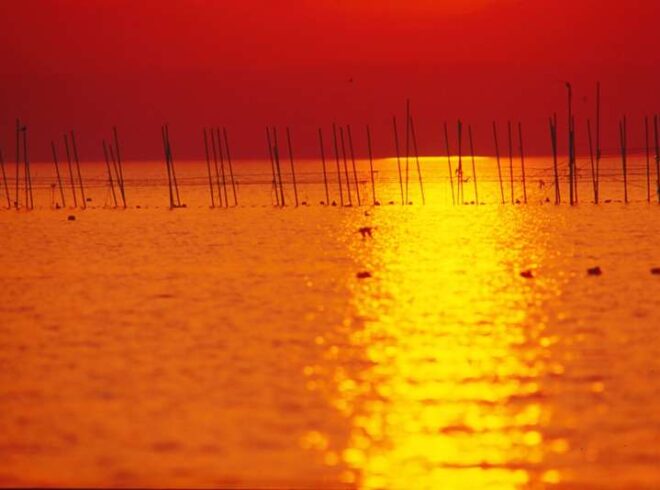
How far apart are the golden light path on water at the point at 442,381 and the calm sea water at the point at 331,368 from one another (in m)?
0.03

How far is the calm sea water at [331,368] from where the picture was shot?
8711 millimetres

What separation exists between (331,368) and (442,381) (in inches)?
51.1

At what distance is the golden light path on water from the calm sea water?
3 cm

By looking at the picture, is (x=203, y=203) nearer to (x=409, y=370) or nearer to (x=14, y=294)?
(x=14, y=294)

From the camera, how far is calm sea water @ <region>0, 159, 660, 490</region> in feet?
28.6

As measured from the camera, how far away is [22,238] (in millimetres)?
33062

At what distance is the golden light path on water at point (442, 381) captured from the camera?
8.64m

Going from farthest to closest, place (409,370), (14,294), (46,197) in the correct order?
1. (46,197)
2. (14,294)
3. (409,370)

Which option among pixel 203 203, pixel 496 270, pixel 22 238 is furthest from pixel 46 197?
pixel 496 270

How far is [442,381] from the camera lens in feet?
38.1

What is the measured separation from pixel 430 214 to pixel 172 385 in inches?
1363

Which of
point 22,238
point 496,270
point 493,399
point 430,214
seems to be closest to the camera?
point 493,399

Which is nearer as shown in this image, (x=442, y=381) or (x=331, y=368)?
(x=442, y=381)

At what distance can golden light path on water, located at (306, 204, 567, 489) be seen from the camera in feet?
28.3
